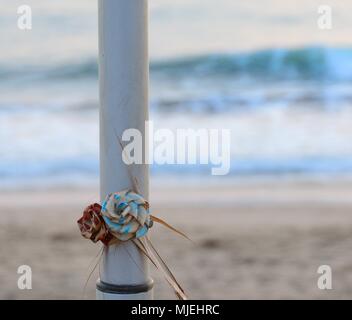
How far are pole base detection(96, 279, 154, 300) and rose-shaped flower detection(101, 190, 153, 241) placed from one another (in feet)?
0.26

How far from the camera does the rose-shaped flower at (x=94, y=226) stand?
881mm

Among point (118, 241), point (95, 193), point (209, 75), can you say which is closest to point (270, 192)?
point (95, 193)

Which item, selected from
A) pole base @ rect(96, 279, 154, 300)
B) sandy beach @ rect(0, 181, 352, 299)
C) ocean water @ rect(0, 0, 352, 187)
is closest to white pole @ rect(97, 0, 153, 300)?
pole base @ rect(96, 279, 154, 300)

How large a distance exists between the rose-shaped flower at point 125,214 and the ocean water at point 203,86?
9.37 feet

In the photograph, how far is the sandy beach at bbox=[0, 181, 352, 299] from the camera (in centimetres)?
211

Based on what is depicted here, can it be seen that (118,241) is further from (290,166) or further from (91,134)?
(91,134)

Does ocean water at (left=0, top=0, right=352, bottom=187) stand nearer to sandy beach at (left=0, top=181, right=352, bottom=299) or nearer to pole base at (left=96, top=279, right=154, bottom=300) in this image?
sandy beach at (left=0, top=181, right=352, bottom=299)

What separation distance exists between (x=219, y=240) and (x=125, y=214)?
189 cm

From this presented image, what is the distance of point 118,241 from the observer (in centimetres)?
90

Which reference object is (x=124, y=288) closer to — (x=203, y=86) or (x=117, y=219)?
(x=117, y=219)

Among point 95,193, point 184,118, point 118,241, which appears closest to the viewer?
point 118,241

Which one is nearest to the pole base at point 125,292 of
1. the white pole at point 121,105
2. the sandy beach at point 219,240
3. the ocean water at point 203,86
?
the white pole at point 121,105

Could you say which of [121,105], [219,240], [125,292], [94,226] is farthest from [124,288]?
[219,240]

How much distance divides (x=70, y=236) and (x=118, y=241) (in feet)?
6.27
